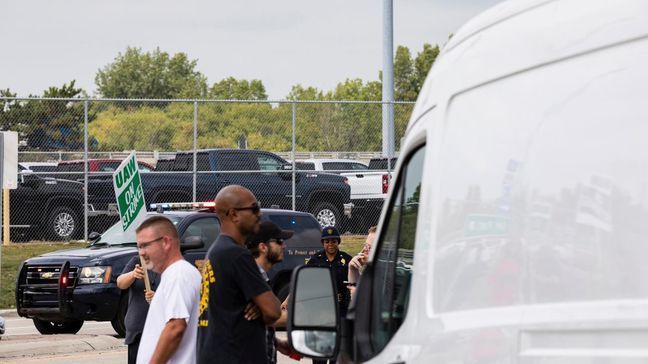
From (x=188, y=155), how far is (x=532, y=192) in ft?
83.1

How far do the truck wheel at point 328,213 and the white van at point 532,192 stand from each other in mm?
24501

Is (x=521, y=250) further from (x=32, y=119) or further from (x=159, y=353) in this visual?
(x=32, y=119)

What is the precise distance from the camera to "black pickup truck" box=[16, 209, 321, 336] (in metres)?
18.6

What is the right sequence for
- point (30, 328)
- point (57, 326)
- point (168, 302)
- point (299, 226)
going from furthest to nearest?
point (30, 328) < point (299, 226) < point (57, 326) < point (168, 302)

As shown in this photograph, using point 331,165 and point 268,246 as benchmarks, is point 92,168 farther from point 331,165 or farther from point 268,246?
point 268,246

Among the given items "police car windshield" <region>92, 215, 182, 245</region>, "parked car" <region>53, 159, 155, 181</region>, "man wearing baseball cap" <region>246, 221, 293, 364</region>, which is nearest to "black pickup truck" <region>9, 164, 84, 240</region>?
"parked car" <region>53, 159, 155, 181</region>

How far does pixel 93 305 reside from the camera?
60.8 feet

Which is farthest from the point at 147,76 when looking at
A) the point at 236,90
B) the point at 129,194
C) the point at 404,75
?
the point at 129,194

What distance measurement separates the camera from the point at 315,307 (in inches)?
187

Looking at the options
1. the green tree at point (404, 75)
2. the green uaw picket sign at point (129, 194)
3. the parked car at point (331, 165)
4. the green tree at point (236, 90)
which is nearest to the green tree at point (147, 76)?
the green tree at point (236, 90)

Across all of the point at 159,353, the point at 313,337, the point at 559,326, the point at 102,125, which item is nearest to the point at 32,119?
the point at 102,125

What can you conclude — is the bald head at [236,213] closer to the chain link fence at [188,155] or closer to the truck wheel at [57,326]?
the truck wheel at [57,326]

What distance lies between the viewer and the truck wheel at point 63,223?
90.7ft

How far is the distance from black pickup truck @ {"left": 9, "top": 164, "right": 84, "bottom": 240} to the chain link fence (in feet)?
0.06
